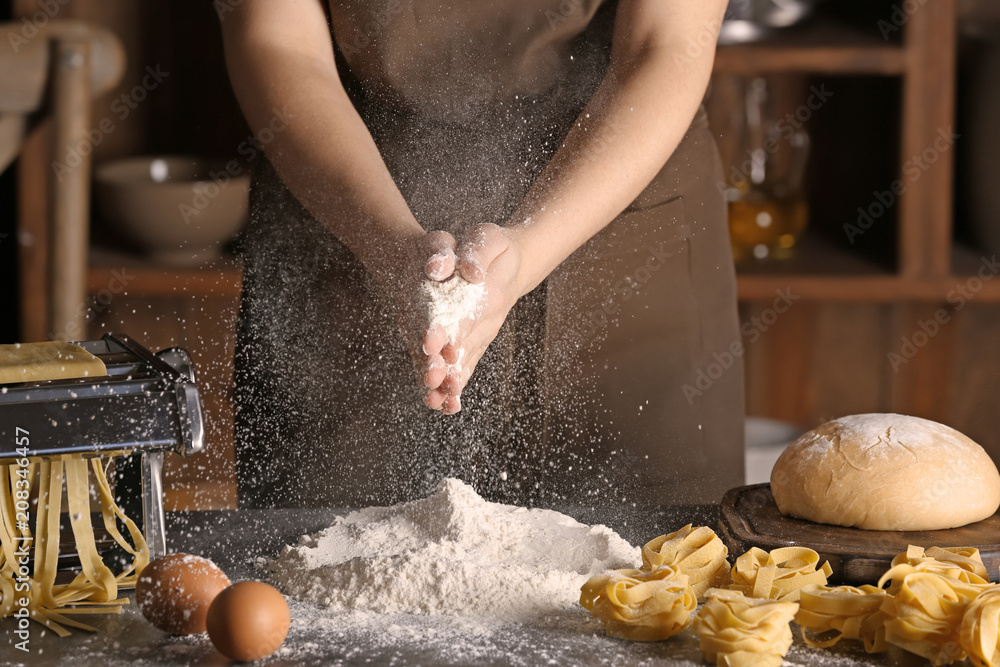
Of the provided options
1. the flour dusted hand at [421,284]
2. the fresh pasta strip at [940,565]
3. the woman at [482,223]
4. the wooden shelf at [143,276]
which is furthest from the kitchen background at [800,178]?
the fresh pasta strip at [940,565]

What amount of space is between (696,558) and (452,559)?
0.51ft

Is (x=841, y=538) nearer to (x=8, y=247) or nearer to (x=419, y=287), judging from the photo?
(x=419, y=287)

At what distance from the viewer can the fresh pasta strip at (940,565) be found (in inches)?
23.7

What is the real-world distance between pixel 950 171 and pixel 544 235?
0.81 m

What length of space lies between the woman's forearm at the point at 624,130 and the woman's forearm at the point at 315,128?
11 centimetres

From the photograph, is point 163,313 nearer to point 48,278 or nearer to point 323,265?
point 48,278

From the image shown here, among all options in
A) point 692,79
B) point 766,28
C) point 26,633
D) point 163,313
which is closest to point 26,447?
point 26,633

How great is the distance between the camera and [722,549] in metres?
0.68

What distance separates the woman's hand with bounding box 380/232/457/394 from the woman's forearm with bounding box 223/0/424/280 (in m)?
0.02

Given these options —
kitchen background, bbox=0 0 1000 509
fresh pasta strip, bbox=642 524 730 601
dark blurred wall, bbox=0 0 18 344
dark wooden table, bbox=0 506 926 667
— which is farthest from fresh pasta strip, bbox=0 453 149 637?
dark blurred wall, bbox=0 0 18 344

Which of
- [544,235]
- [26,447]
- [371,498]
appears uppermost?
[544,235]

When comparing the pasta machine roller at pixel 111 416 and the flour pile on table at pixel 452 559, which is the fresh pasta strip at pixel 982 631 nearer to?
the flour pile on table at pixel 452 559

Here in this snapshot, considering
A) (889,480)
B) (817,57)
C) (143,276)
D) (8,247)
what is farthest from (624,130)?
(8,247)

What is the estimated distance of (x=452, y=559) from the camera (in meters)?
0.70
